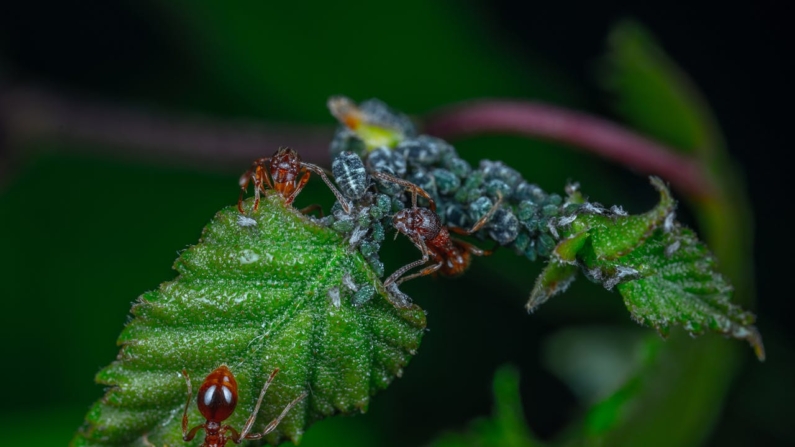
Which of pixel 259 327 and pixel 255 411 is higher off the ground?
pixel 259 327

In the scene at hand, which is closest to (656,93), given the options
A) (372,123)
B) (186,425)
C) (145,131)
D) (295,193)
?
(372,123)

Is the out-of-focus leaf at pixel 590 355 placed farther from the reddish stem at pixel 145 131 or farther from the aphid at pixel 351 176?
the aphid at pixel 351 176

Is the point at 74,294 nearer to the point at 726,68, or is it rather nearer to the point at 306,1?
the point at 306,1

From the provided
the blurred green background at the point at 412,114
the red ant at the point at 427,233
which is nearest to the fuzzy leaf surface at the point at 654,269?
the red ant at the point at 427,233

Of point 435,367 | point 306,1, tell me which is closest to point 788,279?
point 435,367

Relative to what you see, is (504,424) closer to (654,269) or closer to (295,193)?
(654,269)
